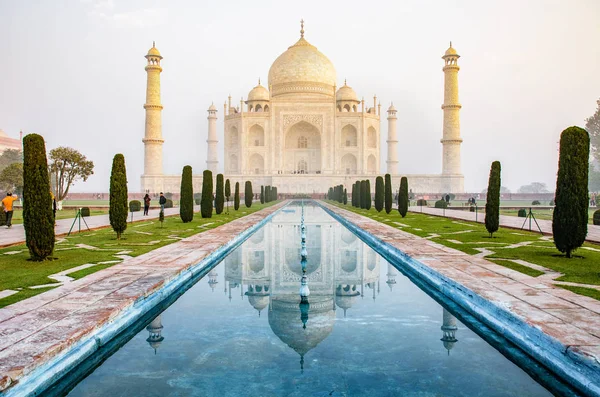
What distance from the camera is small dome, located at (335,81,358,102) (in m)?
43.3

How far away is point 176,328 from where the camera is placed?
3.78 metres

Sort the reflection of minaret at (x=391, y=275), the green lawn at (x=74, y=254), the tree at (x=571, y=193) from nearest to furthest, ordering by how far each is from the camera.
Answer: the green lawn at (x=74, y=254), the reflection of minaret at (x=391, y=275), the tree at (x=571, y=193)

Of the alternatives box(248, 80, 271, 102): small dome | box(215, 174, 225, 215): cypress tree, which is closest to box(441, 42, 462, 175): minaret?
box(248, 80, 271, 102): small dome

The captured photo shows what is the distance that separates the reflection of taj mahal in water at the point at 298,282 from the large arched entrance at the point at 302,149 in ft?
107

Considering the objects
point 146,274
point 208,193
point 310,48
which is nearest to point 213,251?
point 146,274

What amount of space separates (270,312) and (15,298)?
2106mm

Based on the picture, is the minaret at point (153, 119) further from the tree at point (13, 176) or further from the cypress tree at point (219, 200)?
the cypress tree at point (219, 200)

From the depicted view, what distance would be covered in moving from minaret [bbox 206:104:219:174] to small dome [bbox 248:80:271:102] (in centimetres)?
340

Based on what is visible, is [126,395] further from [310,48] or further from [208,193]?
[310,48]

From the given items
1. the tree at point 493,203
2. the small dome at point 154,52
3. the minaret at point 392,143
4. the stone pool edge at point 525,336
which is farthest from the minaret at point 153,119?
the stone pool edge at point 525,336

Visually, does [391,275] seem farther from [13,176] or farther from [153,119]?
[153,119]

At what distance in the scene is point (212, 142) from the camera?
1654 inches

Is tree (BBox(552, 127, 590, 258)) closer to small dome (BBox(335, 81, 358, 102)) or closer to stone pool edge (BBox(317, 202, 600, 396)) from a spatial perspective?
stone pool edge (BBox(317, 202, 600, 396))

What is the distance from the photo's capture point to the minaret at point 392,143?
41.2 metres
